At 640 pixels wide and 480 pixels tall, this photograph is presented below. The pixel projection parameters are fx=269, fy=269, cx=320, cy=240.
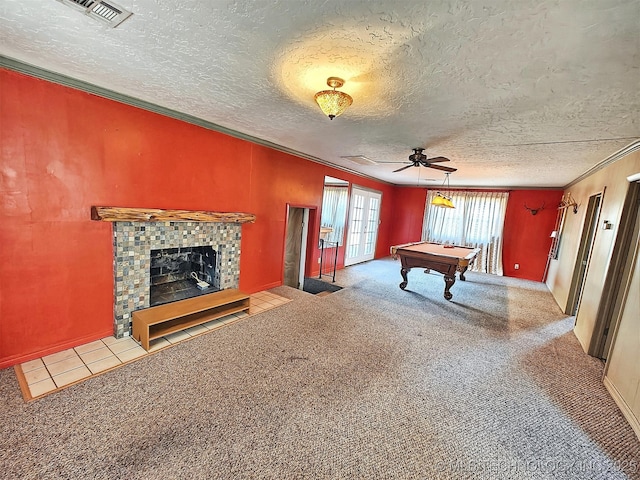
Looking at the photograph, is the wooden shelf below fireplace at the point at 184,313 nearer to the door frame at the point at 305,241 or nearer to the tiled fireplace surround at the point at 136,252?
the tiled fireplace surround at the point at 136,252

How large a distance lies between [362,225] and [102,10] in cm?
605

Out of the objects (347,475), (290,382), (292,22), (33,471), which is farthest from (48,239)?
(347,475)

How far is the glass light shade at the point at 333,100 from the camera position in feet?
6.09

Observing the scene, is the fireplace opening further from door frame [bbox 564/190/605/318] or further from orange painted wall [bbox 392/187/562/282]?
orange painted wall [bbox 392/187/562/282]

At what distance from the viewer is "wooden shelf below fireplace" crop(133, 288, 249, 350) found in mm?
2523

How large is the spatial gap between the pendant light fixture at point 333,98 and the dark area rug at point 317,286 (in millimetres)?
3441

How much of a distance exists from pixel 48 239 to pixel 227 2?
2317mm

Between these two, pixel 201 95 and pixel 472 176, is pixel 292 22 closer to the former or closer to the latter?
pixel 201 95

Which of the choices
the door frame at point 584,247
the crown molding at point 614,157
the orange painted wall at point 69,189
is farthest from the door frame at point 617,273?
the orange painted wall at point 69,189

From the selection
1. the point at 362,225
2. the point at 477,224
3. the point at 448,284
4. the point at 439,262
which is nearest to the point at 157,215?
the point at 439,262

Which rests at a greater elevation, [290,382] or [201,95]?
[201,95]

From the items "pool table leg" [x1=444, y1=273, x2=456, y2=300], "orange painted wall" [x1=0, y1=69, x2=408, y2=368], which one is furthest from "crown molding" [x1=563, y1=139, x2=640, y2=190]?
"orange painted wall" [x1=0, y1=69, x2=408, y2=368]

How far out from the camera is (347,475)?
56.7 inches

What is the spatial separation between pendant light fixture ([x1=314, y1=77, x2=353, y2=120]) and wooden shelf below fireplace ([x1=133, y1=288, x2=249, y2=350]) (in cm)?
234
